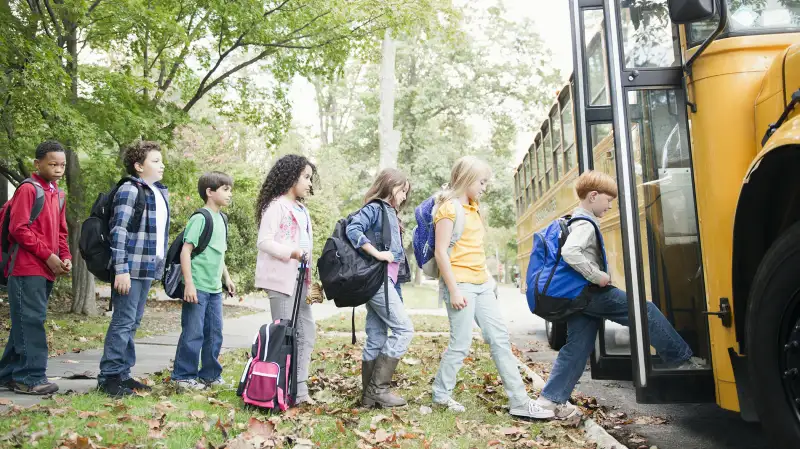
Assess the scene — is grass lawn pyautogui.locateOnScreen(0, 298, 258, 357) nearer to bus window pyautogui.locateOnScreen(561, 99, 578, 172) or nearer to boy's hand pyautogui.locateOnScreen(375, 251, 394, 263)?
boy's hand pyautogui.locateOnScreen(375, 251, 394, 263)

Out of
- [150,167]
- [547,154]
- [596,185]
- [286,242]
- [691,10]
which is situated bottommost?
[286,242]

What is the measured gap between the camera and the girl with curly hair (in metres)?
4.38

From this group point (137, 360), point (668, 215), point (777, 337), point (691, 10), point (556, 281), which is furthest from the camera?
point (137, 360)

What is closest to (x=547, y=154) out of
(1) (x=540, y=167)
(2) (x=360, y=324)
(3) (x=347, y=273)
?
(1) (x=540, y=167)

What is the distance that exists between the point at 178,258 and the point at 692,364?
11.3 feet

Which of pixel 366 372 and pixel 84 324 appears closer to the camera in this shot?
pixel 366 372

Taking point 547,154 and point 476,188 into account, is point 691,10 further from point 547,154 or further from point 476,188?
point 547,154

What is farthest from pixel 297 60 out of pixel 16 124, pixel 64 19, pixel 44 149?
pixel 44 149

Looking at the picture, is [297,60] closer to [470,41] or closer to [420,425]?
[420,425]

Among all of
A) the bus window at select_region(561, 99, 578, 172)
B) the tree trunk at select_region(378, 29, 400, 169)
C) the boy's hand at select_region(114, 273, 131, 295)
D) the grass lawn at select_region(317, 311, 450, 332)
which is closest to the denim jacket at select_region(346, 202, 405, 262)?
the boy's hand at select_region(114, 273, 131, 295)

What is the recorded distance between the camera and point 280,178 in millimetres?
4562

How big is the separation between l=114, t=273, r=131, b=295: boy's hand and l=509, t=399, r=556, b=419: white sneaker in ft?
8.45

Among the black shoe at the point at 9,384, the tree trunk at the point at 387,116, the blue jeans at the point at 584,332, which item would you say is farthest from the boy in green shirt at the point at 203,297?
the tree trunk at the point at 387,116

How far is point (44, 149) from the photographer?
183 inches
